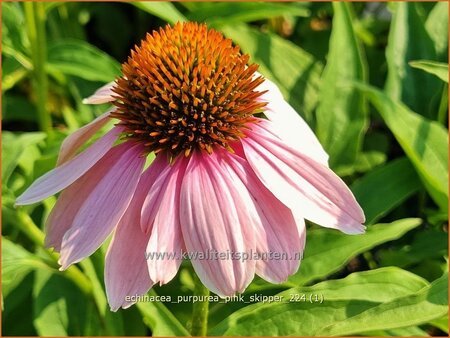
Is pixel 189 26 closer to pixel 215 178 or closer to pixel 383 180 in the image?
pixel 215 178

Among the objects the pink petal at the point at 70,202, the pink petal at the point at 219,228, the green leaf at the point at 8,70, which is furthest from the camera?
the green leaf at the point at 8,70

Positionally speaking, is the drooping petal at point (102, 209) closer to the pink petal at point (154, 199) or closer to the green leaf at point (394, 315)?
the pink petal at point (154, 199)

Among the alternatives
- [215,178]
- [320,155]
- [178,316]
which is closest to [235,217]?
[215,178]

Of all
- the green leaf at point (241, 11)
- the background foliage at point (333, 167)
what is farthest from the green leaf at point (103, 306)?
the green leaf at point (241, 11)

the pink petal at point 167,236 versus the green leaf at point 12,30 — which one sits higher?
the green leaf at point 12,30

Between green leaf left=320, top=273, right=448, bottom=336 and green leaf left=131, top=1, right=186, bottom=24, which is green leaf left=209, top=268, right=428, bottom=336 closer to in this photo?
green leaf left=320, top=273, right=448, bottom=336
